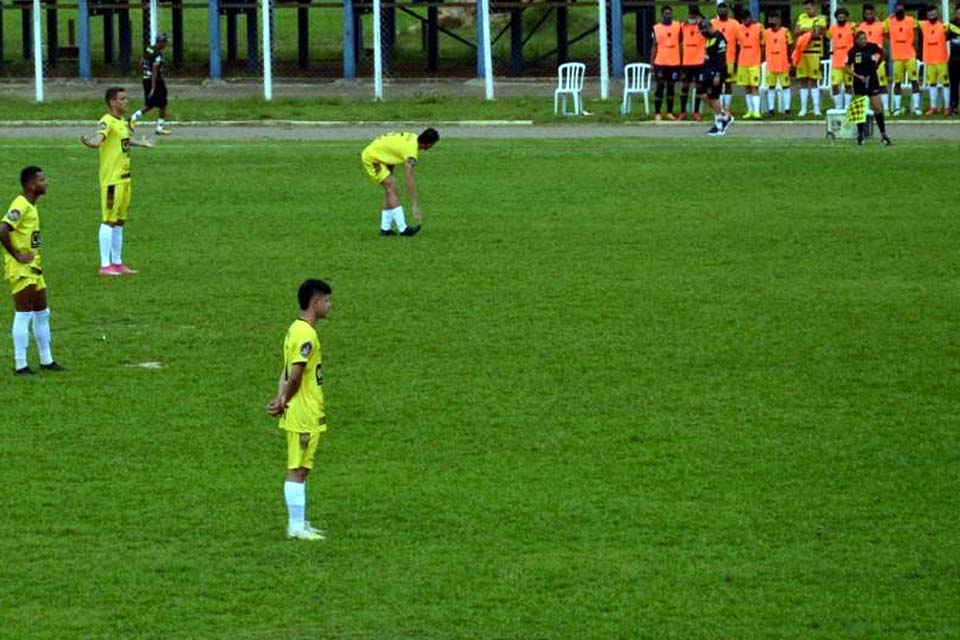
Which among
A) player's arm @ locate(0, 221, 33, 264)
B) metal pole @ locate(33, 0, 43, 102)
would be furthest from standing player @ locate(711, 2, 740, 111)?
player's arm @ locate(0, 221, 33, 264)

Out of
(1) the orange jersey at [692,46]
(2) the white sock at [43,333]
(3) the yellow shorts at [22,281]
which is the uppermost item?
(1) the orange jersey at [692,46]

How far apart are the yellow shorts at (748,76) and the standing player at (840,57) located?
172 centimetres

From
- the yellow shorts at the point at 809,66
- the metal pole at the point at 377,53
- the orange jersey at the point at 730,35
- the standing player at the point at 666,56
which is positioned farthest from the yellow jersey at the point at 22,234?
the yellow shorts at the point at 809,66

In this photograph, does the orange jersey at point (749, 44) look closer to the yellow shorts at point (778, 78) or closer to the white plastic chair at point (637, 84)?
the yellow shorts at point (778, 78)

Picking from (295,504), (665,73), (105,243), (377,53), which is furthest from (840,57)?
(295,504)

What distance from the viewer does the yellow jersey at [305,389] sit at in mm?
12734

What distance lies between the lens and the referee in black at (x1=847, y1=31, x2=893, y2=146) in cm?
3756

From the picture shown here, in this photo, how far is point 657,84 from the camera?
150 ft

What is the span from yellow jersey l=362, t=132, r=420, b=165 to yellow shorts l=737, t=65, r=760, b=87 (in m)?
20.4

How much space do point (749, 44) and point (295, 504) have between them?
3447 centimetres

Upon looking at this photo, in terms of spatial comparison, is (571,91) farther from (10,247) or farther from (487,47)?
(10,247)

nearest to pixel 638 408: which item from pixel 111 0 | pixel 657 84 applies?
pixel 657 84

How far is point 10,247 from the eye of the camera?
18.2m

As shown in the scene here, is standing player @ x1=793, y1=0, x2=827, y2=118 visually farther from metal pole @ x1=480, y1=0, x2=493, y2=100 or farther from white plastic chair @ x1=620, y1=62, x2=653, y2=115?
metal pole @ x1=480, y1=0, x2=493, y2=100
